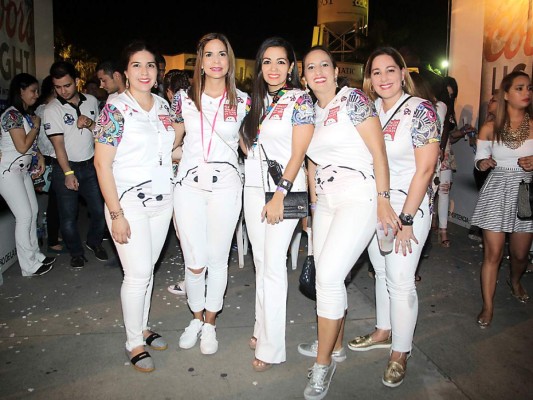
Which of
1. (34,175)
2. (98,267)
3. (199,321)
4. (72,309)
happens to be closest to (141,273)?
(199,321)

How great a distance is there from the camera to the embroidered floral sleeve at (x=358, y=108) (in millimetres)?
2824

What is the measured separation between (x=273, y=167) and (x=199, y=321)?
1.42 metres

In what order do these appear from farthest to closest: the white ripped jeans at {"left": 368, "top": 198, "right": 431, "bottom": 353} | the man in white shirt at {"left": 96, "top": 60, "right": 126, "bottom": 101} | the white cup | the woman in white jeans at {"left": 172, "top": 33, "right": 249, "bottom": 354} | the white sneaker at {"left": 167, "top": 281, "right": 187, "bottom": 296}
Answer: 1. the man in white shirt at {"left": 96, "top": 60, "right": 126, "bottom": 101}
2. the white sneaker at {"left": 167, "top": 281, "right": 187, "bottom": 296}
3. the woman in white jeans at {"left": 172, "top": 33, "right": 249, "bottom": 354}
4. the white ripped jeans at {"left": 368, "top": 198, "right": 431, "bottom": 353}
5. the white cup

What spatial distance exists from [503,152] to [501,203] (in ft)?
1.47

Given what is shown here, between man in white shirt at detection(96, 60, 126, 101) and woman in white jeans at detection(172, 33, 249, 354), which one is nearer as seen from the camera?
woman in white jeans at detection(172, 33, 249, 354)

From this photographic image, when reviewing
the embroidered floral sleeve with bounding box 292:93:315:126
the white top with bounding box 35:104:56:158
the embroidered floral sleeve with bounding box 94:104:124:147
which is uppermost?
the embroidered floral sleeve with bounding box 292:93:315:126

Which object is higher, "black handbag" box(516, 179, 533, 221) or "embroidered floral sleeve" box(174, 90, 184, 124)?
"embroidered floral sleeve" box(174, 90, 184, 124)

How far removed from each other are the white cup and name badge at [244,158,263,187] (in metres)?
0.81

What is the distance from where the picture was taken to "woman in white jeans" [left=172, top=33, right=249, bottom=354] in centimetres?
329

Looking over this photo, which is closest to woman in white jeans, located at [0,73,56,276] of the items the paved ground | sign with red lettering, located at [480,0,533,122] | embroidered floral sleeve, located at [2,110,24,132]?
embroidered floral sleeve, located at [2,110,24,132]

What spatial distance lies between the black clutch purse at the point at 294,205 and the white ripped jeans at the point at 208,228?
1.40 feet

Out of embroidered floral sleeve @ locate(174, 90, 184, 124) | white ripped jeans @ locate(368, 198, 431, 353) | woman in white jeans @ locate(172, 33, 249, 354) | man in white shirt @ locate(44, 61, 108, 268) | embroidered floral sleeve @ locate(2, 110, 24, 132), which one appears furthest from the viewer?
man in white shirt @ locate(44, 61, 108, 268)

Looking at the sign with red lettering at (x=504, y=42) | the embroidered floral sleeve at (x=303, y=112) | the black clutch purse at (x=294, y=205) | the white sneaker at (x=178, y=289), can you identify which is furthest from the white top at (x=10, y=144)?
the sign with red lettering at (x=504, y=42)

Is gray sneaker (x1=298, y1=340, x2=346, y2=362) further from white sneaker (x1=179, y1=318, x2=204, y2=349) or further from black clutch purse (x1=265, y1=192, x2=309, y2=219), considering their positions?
black clutch purse (x1=265, y1=192, x2=309, y2=219)
